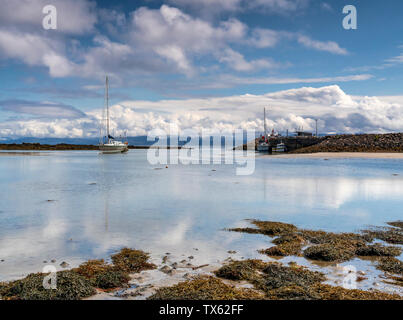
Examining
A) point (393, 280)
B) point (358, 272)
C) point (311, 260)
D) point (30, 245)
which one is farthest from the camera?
point (30, 245)

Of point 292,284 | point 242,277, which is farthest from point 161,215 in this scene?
point 292,284

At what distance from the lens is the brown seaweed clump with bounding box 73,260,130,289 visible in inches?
308

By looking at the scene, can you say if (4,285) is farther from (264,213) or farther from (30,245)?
(264,213)

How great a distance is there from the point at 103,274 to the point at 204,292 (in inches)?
109

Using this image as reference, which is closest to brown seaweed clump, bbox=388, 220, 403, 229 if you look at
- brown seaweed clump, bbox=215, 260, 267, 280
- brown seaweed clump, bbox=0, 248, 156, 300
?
brown seaweed clump, bbox=215, 260, 267, 280

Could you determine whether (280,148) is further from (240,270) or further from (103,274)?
(103,274)

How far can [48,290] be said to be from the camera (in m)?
7.38

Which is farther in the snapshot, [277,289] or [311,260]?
[311,260]

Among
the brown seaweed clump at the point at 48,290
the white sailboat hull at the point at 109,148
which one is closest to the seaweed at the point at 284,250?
the brown seaweed clump at the point at 48,290

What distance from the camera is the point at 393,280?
799cm

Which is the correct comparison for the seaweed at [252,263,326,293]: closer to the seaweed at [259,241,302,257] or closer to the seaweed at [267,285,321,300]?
the seaweed at [267,285,321,300]

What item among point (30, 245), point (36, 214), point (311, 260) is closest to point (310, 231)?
point (311, 260)

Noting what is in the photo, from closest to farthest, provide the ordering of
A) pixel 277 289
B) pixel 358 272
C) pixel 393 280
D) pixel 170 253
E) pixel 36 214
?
pixel 277 289
pixel 393 280
pixel 358 272
pixel 170 253
pixel 36 214

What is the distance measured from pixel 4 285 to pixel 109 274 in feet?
7.88
